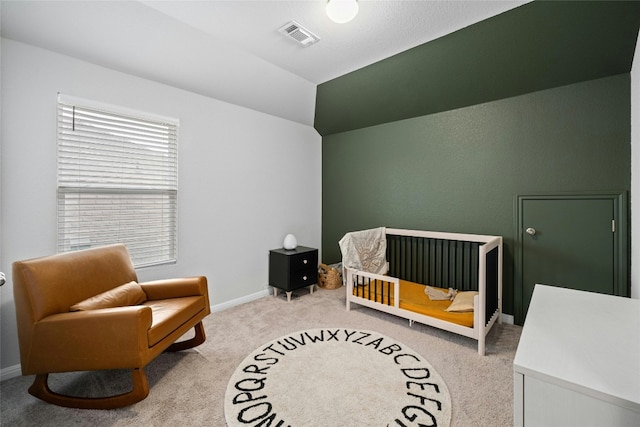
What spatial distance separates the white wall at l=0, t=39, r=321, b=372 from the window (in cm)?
7

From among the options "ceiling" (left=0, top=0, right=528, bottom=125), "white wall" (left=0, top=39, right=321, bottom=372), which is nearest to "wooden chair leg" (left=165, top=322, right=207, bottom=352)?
"white wall" (left=0, top=39, right=321, bottom=372)

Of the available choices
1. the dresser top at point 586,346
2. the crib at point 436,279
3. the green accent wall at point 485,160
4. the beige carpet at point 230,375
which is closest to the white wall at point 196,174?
the beige carpet at point 230,375

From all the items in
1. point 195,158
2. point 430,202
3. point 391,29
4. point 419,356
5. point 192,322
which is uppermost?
point 391,29

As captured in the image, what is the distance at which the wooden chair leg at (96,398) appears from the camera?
1.65m

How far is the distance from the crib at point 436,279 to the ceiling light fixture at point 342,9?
→ 76.9 inches

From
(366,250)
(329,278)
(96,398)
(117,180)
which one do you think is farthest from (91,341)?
(329,278)

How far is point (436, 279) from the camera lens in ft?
10.7

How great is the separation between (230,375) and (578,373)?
1.91m

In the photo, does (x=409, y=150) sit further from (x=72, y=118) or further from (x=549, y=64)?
(x=72, y=118)

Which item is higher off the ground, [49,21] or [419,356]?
[49,21]

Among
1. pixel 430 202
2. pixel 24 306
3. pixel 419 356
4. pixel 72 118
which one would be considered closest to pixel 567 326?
pixel 419 356

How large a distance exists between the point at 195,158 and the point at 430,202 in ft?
8.75

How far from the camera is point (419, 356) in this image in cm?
218

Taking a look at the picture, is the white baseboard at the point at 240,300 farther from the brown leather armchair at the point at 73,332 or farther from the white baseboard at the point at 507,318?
the white baseboard at the point at 507,318
